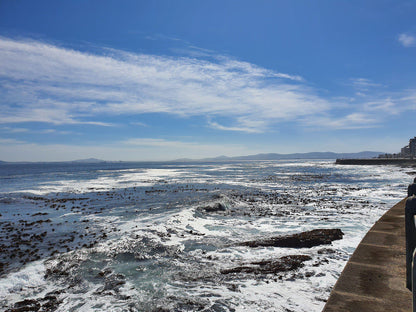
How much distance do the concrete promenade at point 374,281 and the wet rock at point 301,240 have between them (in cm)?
505

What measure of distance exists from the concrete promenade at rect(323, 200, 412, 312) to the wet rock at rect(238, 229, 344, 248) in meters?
5.05

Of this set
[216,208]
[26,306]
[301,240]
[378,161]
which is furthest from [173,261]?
[378,161]

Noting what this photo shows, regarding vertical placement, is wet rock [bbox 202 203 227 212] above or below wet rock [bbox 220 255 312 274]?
below

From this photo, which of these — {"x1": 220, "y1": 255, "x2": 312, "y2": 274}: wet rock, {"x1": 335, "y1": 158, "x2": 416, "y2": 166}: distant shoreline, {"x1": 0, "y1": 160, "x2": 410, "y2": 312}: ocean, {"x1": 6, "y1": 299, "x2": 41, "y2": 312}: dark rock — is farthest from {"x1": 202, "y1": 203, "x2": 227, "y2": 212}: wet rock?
{"x1": 335, "y1": 158, "x2": 416, "y2": 166}: distant shoreline

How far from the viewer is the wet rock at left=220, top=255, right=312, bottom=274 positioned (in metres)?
9.39

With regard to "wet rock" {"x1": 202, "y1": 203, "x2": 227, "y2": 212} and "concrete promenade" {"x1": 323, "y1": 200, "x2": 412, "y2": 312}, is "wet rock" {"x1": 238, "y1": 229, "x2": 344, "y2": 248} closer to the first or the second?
"concrete promenade" {"x1": 323, "y1": 200, "x2": 412, "y2": 312}

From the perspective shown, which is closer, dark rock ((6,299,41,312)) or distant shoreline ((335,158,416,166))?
dark rock ((6,299,41,312))

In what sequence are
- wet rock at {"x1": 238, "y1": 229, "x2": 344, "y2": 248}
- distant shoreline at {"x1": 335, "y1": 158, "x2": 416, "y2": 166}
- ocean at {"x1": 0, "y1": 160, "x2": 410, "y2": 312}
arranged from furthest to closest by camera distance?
distant shoreline at {"x1": 335, "y1": 158, "x2": 416, "y2": 166}, wet rock at {"x1": 238, "y1": 229, "x2": 344, "y2": 248}, ocean at {"x1": 0, "y1": 160, "x2": 410, "y2": 312}

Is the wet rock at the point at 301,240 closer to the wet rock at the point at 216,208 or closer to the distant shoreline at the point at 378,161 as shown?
the wet rock at the point at 216,208

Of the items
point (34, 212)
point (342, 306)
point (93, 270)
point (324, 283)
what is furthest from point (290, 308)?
point (34, 212)

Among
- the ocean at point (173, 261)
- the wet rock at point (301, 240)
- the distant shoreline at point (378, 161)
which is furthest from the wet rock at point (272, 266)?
the distant shoreline at point (378, 161)

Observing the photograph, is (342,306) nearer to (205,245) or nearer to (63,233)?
(205,245)

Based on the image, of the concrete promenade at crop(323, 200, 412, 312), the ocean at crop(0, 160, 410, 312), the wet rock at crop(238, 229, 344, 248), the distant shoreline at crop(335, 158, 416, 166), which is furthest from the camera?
the distant shoreline at crop(335, 158, 416, 166)

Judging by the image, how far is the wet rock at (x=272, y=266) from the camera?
370 inches
